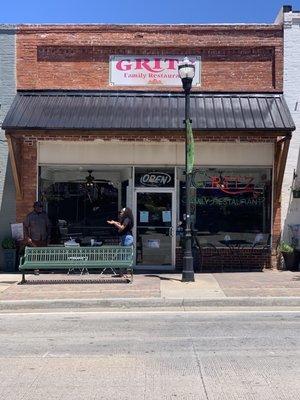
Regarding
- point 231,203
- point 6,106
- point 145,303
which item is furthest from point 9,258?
point 231,203

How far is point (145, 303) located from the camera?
35.4ft

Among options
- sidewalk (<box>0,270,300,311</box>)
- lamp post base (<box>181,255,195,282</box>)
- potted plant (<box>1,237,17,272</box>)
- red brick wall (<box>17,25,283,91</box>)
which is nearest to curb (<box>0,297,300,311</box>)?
sidewalk (<box>0,270,300,311</box>)

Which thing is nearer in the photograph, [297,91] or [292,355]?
[292,355]

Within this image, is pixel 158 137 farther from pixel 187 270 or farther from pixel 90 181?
pixel 187 270

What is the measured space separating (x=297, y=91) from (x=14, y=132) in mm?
7580

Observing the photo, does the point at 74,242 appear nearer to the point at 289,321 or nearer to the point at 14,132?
the point at 14,132

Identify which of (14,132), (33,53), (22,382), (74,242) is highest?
(33,53)

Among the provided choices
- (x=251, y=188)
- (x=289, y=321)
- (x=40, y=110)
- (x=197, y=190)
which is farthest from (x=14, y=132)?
(x=289, y=321)

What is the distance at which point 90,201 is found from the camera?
1575 centimetres

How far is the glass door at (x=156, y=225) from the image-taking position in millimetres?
15672

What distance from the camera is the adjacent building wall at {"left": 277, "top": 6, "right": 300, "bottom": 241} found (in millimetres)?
15656

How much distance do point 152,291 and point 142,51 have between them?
286 inches

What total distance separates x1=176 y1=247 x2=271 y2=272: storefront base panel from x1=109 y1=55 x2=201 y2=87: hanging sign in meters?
4.61

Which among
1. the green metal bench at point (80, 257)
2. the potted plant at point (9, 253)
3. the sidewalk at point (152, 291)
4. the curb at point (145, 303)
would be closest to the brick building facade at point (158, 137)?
the potted plant at point (9, 253)
